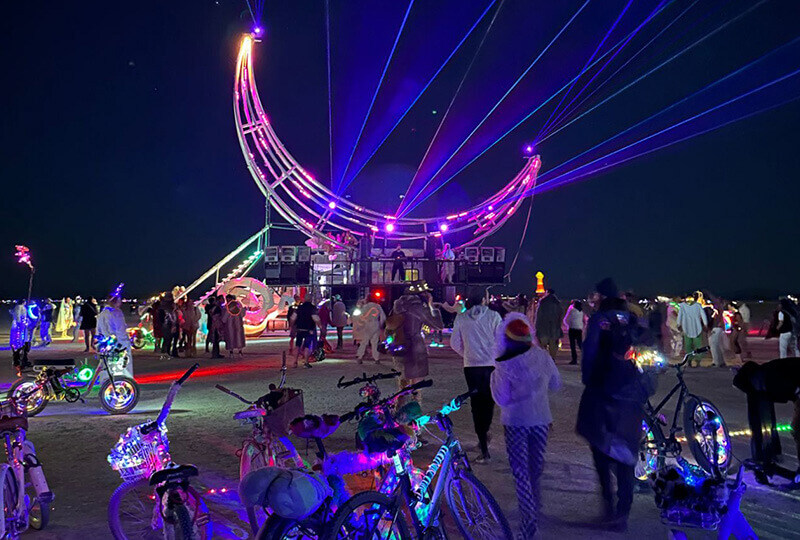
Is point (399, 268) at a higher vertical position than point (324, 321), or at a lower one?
higher

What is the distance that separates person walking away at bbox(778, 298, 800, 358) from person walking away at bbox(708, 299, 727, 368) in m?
2.88

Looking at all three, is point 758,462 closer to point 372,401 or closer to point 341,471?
point 341,471

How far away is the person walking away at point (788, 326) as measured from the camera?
1045cm

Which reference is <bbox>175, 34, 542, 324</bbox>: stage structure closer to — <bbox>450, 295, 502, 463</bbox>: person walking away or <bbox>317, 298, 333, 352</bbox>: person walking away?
<bbox>317, 298, 333, 352</bbox>: person walking away

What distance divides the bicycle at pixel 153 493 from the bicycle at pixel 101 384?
16.6ft

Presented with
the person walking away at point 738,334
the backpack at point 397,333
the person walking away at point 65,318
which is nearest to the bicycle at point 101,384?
the backpack at point 397,333

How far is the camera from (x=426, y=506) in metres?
3.38

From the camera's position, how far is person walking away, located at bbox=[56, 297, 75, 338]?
87.2ft

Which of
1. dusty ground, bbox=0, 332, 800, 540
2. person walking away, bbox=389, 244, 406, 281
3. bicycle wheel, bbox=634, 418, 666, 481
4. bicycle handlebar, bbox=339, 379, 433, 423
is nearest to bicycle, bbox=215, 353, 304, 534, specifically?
dusty ground, bbox=0, 332, 800, 540

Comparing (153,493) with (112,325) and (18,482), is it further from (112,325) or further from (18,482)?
(112,325)

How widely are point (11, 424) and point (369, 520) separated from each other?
296cm

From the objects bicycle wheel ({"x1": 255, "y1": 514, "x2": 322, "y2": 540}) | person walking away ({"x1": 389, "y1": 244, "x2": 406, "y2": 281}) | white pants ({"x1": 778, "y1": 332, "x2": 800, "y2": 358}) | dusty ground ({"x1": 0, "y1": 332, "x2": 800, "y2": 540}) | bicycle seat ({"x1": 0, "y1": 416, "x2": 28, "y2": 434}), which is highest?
person walking away ({"x1": 389, "y1": 244, "x2": 406, "y2": 281})

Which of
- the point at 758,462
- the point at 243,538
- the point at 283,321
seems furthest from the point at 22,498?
the point at 283,321

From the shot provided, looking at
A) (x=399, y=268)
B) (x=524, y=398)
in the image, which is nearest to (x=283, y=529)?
(x=524, y=398)
